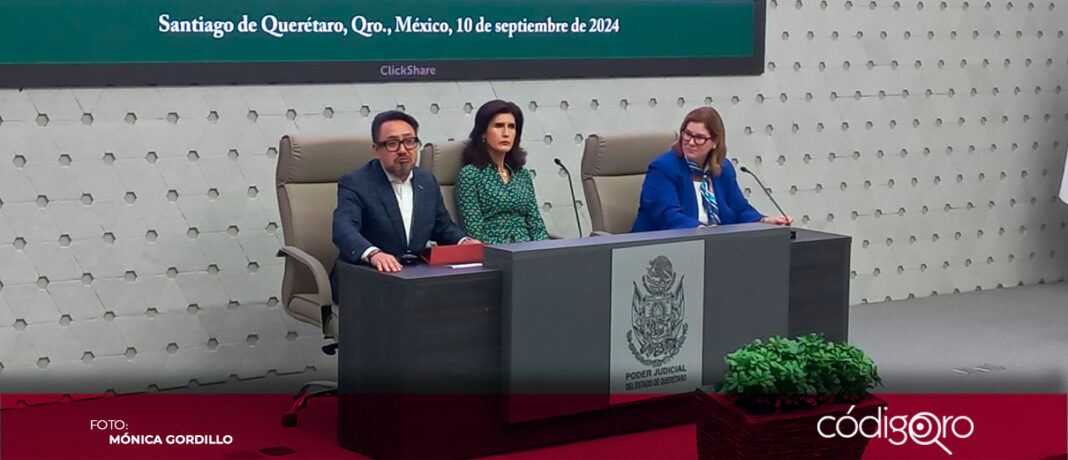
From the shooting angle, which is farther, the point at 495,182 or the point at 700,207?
the point at 700,207

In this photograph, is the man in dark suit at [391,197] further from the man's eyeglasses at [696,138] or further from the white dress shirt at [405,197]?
the man's eyeglasses at [696,138]

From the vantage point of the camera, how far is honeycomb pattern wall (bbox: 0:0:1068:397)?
19.0 feet

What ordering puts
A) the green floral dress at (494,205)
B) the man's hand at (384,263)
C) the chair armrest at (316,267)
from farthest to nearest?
the green floral dress at (494,205), the chair armrest at (316,267), the man's hand at (384,263)

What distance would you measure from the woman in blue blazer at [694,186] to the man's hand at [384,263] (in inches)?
62.3

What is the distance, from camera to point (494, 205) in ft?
19.1

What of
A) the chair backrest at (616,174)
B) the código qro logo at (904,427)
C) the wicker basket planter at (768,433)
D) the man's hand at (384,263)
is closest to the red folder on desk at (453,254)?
the man's hand at (384,263)

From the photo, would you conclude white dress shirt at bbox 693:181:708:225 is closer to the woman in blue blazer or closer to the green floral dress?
the woman in blue blazer

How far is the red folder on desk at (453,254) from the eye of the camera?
4.91 m

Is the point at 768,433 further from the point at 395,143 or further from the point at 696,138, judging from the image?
the point at 696,138

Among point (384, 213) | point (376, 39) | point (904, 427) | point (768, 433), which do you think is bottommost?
point (904, 427)

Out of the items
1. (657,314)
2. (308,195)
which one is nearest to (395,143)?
(308,195)

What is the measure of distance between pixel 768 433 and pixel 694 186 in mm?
1846

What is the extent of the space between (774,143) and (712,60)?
64 centimetres

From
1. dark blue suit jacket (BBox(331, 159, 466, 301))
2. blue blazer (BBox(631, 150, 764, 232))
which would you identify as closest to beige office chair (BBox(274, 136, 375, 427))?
dark blue suit jacket (BBox(331, 159, 466, 301))
